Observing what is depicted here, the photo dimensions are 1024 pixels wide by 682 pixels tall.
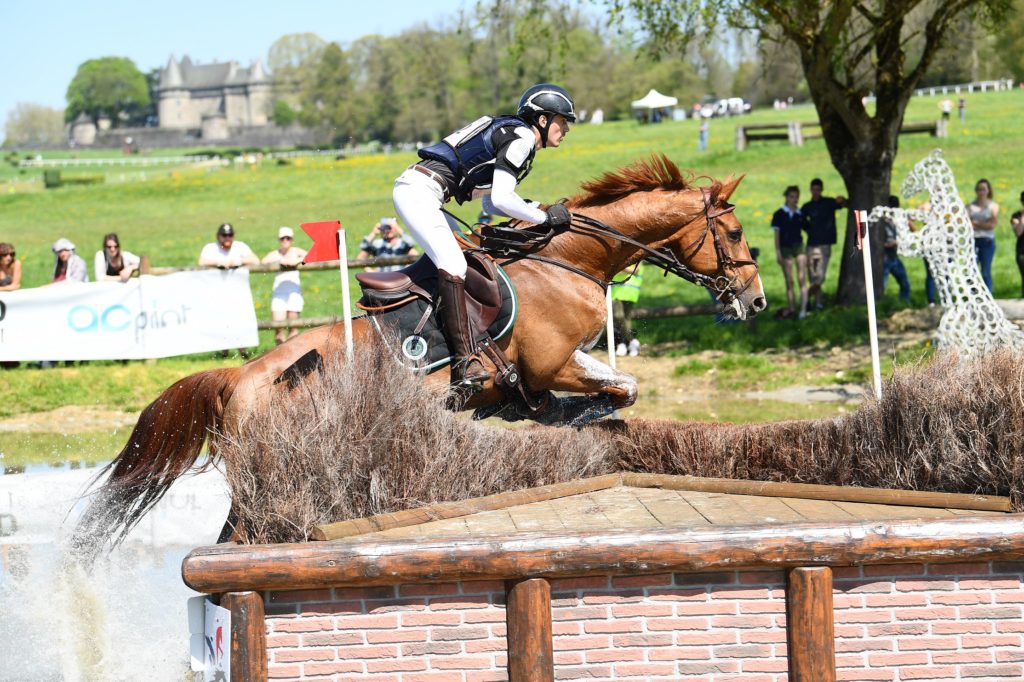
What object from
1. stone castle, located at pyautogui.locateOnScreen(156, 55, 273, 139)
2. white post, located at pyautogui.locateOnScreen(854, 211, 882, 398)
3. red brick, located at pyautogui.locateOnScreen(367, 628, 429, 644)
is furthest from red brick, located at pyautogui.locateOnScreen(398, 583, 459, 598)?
stone castle, located at pyautogui.locateOnScreen(156, 55, 273, 139)

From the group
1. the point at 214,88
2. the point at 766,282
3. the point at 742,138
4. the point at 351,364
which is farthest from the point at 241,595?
the point at 214,88

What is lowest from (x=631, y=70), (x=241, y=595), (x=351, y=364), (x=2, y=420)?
(x=2, y=420)

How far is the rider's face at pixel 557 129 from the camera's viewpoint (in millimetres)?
6184

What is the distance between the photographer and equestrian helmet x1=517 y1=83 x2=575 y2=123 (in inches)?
241

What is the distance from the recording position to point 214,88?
15775cm

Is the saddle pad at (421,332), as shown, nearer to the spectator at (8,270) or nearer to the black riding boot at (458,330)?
the black riding boot at (458,330)

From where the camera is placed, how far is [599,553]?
4.57 metres

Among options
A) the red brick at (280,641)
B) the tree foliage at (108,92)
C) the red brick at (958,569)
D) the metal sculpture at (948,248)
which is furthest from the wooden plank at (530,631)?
the tree foliage at (108,92)

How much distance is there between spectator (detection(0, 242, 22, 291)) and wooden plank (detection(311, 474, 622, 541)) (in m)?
9.62

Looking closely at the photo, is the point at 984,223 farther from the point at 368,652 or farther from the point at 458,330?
the point at 368,652

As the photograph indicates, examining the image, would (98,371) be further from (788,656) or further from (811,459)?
(788,656)

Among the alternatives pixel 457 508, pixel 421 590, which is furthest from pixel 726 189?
pixel 421 590

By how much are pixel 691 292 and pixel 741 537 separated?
563 inches

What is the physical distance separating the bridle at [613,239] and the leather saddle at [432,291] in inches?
12.1
